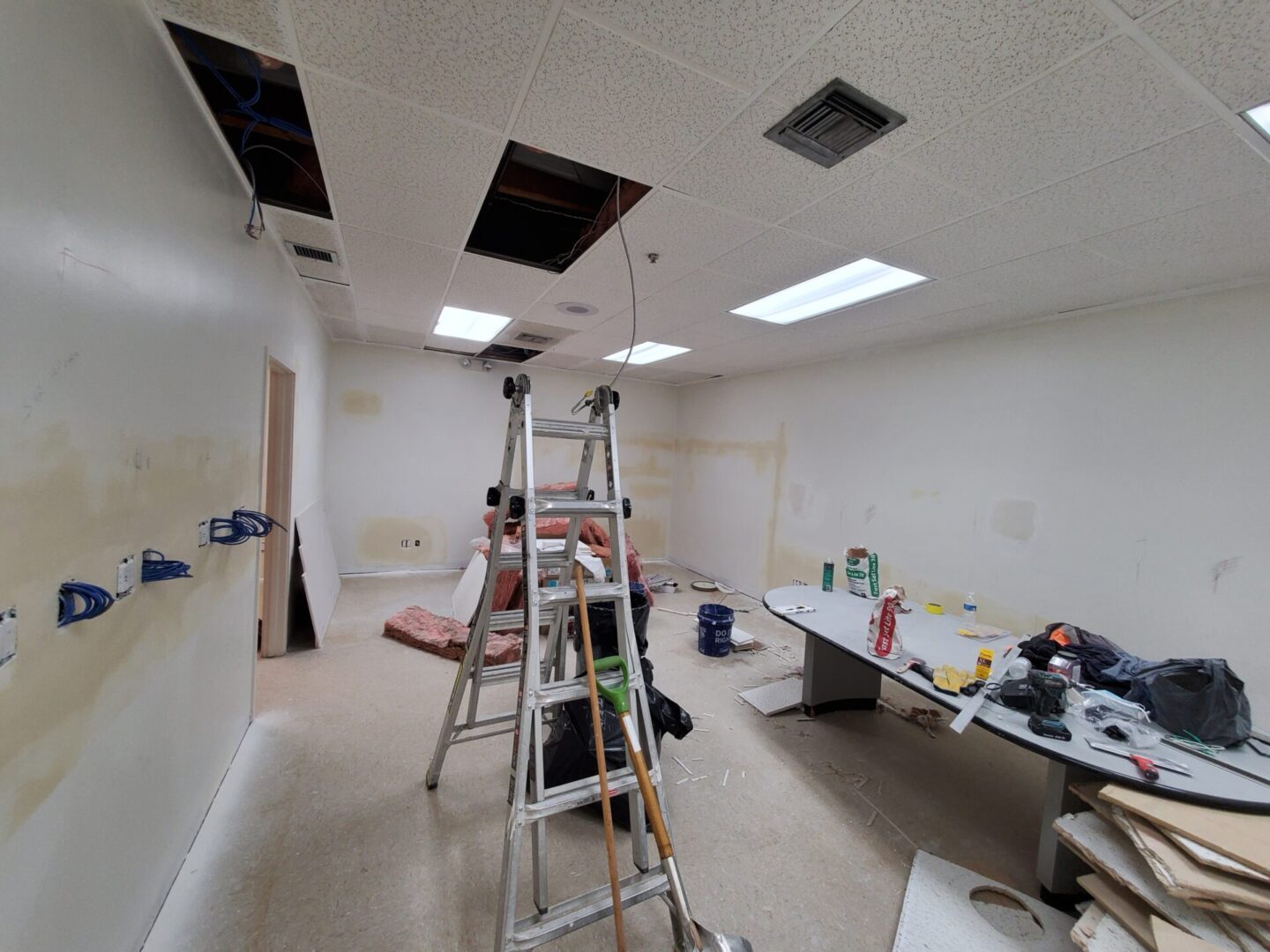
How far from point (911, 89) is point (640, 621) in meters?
2.27

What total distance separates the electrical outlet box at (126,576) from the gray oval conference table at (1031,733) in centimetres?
255

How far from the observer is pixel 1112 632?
2572 mm

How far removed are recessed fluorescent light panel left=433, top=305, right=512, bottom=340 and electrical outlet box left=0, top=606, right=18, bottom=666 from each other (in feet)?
9.88

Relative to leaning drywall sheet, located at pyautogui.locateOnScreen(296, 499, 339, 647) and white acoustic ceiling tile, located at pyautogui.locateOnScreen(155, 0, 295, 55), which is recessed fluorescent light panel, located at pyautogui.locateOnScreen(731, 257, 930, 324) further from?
leaning drywall sheet, located at pyautogui.locateOnScreen(296, 499, 339, 647)

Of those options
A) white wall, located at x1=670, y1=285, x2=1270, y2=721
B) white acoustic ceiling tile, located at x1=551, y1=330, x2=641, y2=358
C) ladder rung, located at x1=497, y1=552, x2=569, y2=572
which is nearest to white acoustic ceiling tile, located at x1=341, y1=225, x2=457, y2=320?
white acoustic ceiling tile, located at x1=551, y1=330, x2=641, y2=358

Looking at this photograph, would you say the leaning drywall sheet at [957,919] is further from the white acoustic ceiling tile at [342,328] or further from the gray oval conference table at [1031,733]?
the white acoustic ceiling tile at [342,328]

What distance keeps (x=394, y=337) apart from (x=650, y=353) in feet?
8.22

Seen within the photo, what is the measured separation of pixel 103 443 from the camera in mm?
1060

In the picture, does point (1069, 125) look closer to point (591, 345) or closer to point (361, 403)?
point (591, 345)

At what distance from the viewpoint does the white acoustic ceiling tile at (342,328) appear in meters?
4.08

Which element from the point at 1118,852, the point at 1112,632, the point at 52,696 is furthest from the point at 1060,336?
the point at 52,696

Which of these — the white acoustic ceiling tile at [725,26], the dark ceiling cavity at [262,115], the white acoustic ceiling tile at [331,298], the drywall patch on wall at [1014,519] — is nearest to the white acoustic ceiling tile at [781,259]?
the white acoustic ceiling tile at [725,26]

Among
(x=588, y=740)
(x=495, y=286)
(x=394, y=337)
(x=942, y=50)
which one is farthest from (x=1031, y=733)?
(x=394, y=337)

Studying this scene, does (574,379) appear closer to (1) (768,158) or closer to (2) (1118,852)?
(1) (768,158)
